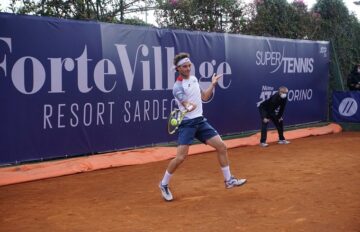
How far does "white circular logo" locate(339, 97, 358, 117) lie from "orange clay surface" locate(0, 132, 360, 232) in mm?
5267

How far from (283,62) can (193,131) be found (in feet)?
25.6

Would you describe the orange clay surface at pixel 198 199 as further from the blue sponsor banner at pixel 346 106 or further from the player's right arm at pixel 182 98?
the blue sponsor banner at pixel 346 106

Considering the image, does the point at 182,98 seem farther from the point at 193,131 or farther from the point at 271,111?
the point at 271,111

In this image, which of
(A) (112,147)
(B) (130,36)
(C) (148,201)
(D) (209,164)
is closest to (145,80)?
(B) (130,36)

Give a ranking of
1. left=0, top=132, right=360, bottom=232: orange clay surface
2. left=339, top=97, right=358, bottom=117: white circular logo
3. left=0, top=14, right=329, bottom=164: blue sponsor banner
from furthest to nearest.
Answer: left=339, top=97, right=358, bottom=117: white circular logo, left=0, top=14, right=329, bottom=164: blue sponsor banner, left=0, top=132, right=360, bottom=232: orange clay surface

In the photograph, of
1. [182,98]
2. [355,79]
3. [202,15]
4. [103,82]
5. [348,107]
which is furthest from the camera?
[202,15]

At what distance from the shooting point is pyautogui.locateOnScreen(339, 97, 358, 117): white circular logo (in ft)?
45.1

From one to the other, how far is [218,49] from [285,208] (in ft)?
21.3

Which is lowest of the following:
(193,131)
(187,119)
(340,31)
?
(193,131)

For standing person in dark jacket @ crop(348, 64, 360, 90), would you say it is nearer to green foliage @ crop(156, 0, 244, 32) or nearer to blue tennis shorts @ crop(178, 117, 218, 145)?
green foliage @ crop(156, 0, 244, 32)

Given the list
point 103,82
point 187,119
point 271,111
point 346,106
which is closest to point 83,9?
point 103,82

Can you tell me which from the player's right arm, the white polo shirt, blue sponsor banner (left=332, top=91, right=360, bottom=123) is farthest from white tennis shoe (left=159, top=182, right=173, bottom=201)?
blue sponsor banner (left=332, top=91, right=360, bottom=123)

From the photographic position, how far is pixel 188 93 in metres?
5.84

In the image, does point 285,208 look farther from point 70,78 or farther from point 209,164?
point 70,78
